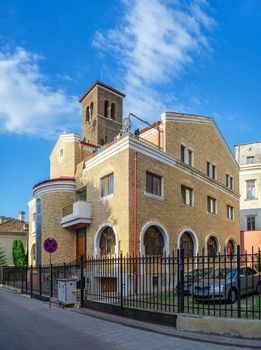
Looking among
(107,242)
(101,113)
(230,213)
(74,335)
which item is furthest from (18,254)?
(74,335)

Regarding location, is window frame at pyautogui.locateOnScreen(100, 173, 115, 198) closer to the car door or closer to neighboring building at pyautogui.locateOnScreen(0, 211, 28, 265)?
the car door

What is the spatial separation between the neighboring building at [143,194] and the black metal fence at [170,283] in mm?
4299

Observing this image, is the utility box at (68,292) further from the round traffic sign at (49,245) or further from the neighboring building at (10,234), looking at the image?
the neighboring building at (10,234)

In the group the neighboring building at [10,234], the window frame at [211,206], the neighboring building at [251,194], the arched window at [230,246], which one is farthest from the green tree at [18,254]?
the neighboring building at [251,194]

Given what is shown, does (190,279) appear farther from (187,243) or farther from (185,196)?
(185,196)

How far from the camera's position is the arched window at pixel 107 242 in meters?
22.4

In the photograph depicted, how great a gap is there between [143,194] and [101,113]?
1827cm

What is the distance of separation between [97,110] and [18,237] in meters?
22.4

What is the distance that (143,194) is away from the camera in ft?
71.5

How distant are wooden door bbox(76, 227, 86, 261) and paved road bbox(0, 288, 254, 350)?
12372 millimetres

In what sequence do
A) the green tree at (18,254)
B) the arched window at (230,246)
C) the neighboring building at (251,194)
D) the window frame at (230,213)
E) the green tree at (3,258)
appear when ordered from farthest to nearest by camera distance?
1. the green tree at (3,258)
2. the green tree at (18,254)
3. the neighboring building at (251,194)
4. the window frame at (230,213)
5. the arched window at (230,246)

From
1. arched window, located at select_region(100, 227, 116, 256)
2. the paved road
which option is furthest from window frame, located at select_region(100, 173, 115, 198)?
→ the paved road

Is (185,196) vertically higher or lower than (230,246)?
higher

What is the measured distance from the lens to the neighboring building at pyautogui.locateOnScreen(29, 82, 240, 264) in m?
21.6
